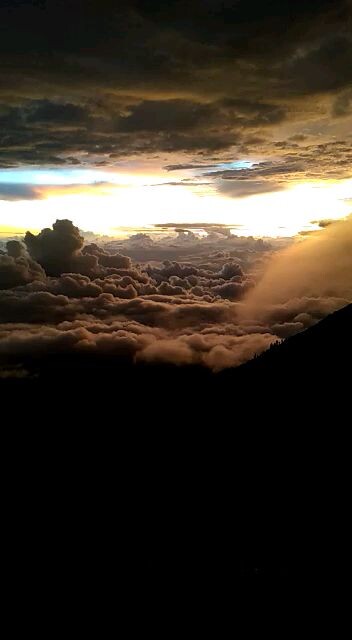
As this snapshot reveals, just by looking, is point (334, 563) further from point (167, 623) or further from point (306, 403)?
point (306, 403)

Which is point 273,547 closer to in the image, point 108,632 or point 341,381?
point 108,632

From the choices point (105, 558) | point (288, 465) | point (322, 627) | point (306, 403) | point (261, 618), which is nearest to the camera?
point (322, 627)

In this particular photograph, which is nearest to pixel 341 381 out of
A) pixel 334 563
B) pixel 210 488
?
pixel 210 488

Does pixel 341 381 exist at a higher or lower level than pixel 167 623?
higher

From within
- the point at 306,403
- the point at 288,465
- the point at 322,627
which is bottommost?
the point at 322,627

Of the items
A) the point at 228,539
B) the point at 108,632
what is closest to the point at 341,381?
the point at 228,539

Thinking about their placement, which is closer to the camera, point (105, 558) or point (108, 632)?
point (108, 632)

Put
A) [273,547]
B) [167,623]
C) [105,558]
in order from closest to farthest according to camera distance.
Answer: [167,623]
[273,547]
[105,558]

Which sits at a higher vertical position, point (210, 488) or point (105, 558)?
point (210, 488)

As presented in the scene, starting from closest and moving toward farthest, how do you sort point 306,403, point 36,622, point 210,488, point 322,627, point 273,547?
point 322,627
point 36,622
point 273,547
point 210,488
point 306,403
